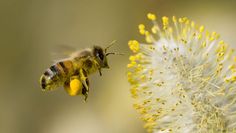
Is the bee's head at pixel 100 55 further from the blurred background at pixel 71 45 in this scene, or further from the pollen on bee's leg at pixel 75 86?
the blurred background at pixel 71 45

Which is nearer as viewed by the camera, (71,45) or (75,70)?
(75,70)

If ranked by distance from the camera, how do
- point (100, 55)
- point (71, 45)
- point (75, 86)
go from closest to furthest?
point (75, 86) → point (100, 55) → point (71, 45)

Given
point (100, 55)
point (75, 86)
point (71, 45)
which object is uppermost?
point (71, 45)

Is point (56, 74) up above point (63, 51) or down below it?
below

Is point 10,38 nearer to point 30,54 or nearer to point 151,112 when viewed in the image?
point 30,54

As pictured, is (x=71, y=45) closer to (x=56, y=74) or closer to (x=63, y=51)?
(x=63, y=51)

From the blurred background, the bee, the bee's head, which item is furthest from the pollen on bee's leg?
the blurred background

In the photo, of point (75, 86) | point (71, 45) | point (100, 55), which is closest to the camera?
point (75, 86)

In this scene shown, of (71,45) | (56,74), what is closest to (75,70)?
(56,74)
